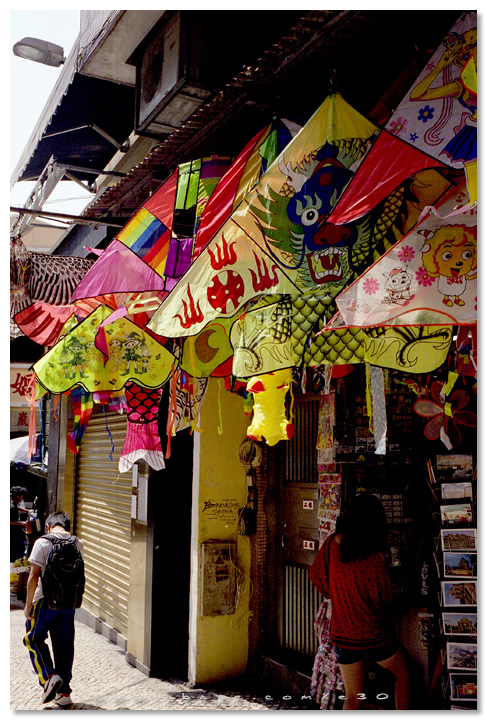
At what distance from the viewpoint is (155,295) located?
5215 mm

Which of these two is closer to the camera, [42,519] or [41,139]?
[41,139]

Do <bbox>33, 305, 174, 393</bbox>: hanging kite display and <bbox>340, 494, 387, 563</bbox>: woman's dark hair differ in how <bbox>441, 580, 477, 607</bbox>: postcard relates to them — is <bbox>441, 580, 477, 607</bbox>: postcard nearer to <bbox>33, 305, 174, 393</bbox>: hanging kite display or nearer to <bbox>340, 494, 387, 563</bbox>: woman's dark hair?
<bbox>340, 494, 387, 563</bbox>: woman's dark hair

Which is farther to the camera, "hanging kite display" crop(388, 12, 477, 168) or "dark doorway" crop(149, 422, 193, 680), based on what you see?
"dark doorway" crop(149, 422, 193, 680)

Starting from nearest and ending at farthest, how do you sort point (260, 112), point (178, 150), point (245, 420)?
point (260, 112) < point (178, 150) < point (245, 420)

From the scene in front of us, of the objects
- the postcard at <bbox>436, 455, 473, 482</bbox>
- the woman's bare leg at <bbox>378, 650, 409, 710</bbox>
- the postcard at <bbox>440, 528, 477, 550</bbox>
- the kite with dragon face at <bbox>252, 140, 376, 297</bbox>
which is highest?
the kite with dragon face at <bbox>252, 140, 376, 297</bbox>

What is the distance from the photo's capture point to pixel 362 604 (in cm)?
413

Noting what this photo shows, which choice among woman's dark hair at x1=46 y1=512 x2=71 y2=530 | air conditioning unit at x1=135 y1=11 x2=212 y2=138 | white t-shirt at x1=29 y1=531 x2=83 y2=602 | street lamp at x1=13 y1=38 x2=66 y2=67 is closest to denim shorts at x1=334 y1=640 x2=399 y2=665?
white t-shirt at x1=29 y1=531 x2=83 y2=602

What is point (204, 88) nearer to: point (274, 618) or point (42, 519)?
point (274, 618)

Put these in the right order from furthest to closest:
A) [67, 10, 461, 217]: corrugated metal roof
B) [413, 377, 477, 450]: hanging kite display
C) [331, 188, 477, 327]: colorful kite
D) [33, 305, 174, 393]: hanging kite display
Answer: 1. [33, 305, 174, 393]: hanging kite display
2. [413, 377, 477, 450]: hanging kite display
3. [67, 10, 461, 217]: corrugated metal roof
4. [331, 188, 477, 327]: colorful kite

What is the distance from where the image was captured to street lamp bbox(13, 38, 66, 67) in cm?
687

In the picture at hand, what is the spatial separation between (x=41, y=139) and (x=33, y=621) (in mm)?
6394

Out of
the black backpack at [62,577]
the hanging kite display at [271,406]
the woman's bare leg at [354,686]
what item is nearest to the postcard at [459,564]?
the woman's bare leg at [354,686]

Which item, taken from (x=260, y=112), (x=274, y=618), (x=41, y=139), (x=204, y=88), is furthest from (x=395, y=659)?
(x=41, y=139)

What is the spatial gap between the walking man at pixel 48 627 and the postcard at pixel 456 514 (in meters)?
3.20
